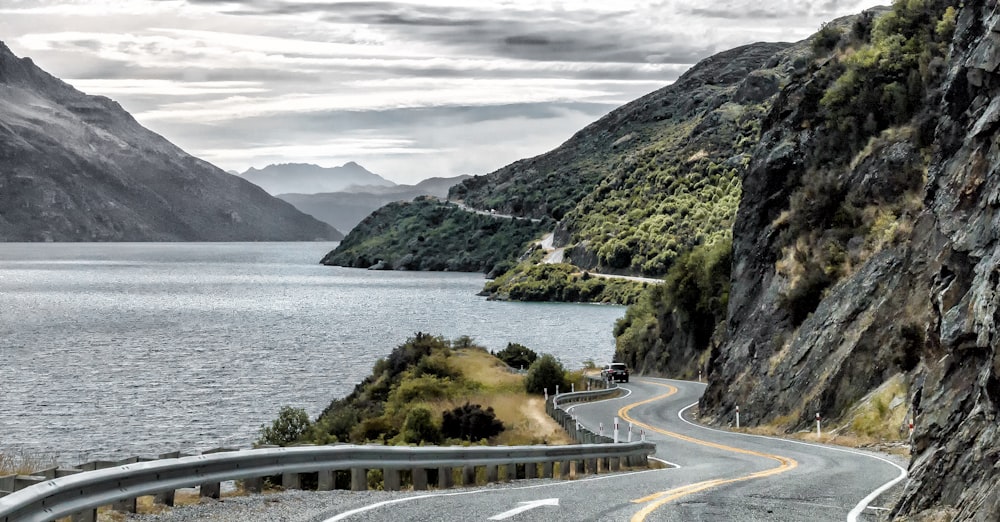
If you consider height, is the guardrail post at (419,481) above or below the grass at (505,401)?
above

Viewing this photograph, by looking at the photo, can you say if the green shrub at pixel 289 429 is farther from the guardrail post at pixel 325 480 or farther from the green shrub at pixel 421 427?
the guardrail post at pixel 325 480

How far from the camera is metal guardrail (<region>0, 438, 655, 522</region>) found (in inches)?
348

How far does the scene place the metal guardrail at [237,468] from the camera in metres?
8.83

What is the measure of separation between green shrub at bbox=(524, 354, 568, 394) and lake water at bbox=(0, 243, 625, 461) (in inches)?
478

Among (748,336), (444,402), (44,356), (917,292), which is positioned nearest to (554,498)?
(917,292)

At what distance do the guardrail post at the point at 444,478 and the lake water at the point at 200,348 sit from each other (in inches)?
1146

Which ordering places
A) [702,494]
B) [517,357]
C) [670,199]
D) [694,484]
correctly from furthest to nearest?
1. [670,199]
2. [517,357]
3. [694,484]
4. [702,494]

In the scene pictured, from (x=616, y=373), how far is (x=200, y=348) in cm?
4068

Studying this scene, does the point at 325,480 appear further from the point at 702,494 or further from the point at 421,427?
the point at 421,427

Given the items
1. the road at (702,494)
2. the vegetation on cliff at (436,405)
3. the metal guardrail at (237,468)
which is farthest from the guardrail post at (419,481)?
the vegetation on cliff at (436,405)

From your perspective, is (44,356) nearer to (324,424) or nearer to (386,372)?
(386,372)

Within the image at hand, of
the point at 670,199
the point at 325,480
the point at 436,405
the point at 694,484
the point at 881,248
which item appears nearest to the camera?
the point at 325,480

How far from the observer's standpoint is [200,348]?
89500 mm

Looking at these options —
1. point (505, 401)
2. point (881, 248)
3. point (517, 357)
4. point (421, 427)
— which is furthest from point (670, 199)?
point (881, 248)
